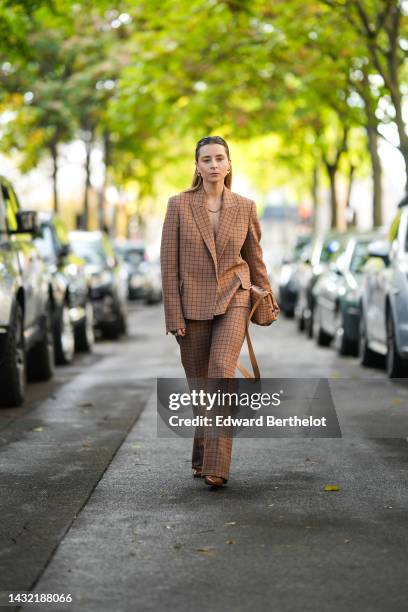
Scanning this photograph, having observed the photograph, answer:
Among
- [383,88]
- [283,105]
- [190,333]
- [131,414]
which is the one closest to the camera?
[190,333]

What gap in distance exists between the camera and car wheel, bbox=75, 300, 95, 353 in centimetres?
1881

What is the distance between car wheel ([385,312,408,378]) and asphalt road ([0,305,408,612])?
1622 millimetres

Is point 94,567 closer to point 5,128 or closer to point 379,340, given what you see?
point 379,340

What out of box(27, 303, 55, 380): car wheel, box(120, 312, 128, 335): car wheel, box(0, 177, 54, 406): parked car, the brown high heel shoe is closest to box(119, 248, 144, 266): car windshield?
box(120, 312, 128, 335): car wheel

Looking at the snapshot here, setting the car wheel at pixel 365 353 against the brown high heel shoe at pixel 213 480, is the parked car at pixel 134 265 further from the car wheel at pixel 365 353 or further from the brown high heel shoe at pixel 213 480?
the brown high heel shoe at pixel 213 480

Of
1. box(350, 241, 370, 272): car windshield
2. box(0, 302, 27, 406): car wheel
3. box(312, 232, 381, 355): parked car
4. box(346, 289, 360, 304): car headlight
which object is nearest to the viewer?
box(0, 302, 27, 406): car wheel

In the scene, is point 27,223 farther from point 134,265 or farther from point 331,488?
point 134,265

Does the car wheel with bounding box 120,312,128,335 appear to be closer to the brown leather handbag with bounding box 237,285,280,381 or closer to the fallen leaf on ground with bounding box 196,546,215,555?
the brown leather handbag with bounding box 237,285,280,381

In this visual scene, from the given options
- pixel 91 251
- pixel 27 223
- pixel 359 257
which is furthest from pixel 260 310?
pixel 91 251

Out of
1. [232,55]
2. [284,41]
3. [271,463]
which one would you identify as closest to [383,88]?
[284,41]

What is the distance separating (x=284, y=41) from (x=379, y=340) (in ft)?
41.8

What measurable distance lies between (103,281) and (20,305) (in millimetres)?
9601

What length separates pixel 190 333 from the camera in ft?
24.8

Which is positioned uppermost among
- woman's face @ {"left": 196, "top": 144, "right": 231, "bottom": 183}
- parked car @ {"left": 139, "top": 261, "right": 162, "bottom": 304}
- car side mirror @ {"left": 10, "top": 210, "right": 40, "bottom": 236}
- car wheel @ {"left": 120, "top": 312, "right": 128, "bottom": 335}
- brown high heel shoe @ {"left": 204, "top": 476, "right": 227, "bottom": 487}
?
woman's face @ {"left": 196, "top": 144, "right": 231, "bottom": 183}
